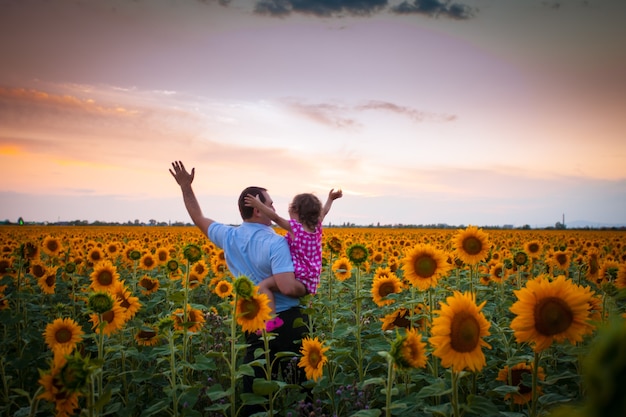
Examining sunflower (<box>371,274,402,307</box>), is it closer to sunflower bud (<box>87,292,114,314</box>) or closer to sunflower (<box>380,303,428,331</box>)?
sunflower (<box>380,303,428,331</box>)

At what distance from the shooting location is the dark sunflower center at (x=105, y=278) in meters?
5.31

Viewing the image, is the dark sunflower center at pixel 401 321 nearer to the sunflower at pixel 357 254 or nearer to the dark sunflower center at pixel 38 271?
the sunflower at pixel 357 254

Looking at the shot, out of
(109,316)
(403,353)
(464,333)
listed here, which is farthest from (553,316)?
(109,316)

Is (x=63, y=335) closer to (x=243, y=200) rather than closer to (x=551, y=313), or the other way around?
(x=243, y=200)

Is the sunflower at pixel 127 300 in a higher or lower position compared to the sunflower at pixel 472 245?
lower

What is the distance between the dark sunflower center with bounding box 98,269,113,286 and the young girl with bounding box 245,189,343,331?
7.04 ft

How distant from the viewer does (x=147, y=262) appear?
8.97 meters

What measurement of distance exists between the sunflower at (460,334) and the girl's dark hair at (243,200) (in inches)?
106

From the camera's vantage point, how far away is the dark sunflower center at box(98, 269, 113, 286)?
531 centimetres

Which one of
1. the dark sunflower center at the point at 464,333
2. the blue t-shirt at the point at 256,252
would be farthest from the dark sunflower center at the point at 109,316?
the dark sunflower center at the point at 464,333

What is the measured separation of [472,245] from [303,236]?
1.80m

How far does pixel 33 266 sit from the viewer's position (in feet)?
23.6

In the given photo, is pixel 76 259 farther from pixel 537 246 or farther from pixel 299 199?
pixel 537 246

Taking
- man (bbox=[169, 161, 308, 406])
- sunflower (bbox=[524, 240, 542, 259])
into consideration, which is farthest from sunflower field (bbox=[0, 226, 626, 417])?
sunflower (bbox=[524, 240, 542, 259])
